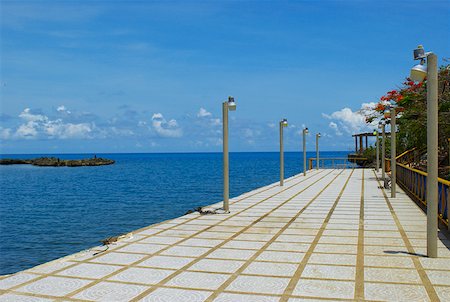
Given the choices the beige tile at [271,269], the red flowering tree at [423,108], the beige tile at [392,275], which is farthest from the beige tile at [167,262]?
the red flowering tree at [423,108]

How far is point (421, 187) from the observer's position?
12070 millimetres

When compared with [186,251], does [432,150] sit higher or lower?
higher

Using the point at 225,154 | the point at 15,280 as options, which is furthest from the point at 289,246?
the point at 225,154

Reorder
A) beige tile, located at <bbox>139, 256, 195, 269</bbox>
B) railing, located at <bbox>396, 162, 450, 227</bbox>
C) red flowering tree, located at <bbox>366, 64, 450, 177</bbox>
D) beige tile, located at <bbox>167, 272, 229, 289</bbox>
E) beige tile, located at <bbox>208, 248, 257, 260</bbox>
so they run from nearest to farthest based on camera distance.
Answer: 1. beige tile, located at <bbox>167, 272, 229, 289</bbox>
2. beige tile, located at <bbox>139, 256, 195, 269</bbox>
3. beige tile, located at <bbox>208, 248, 257, 260</bbox>
4. railing, located at <bbox>396, 162, 450, 227</bbox>
5. red flowering tree, located at <bbox>366, 64, 450, 177</bbox>

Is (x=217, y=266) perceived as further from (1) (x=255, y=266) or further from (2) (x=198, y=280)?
(2) (x=198, y=280)

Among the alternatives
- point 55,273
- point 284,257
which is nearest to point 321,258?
point 284,257

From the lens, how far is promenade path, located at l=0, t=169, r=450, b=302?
4941 millimetres

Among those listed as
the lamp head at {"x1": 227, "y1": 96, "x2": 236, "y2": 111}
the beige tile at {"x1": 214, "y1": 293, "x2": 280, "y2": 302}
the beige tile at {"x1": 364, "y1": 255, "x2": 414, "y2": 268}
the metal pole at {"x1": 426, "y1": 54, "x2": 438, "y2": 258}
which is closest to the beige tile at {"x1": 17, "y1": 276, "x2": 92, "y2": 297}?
the beige tile at {"x1": 214, "y1": 293, "x2": 280, "y2": 302}

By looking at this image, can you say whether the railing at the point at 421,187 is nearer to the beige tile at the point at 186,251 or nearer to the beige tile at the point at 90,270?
the beige tile at the point at 186,251

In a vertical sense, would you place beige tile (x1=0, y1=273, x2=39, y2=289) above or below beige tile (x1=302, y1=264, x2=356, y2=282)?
below

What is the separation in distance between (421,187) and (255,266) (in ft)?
24.8

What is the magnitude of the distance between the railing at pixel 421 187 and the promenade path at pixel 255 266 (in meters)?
0.62

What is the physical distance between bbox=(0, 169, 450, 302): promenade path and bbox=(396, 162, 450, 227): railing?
621 millimetres

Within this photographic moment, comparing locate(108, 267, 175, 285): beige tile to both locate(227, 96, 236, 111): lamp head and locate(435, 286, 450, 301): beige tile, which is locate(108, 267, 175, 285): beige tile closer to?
locate(435, 286, 450, 301): beige tile
